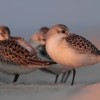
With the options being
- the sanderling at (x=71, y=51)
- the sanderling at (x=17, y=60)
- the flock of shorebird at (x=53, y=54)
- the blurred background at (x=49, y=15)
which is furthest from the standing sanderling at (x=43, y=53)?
the blurred background at (x=49, y=15)

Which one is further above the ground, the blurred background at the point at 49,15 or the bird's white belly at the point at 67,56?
the bird's white belly at the point at 67,56

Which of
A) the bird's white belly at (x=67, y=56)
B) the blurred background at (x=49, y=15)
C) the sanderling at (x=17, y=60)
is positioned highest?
the bird's white belly at (x=67, y=56)

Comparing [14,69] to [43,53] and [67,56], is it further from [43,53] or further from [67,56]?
[43,53]

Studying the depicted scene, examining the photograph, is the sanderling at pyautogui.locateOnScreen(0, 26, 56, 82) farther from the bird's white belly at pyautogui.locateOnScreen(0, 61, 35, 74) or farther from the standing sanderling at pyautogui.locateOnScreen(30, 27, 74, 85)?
the standing sanderling at pyautogui.locateOnScreen(30, 27, 74, 85)

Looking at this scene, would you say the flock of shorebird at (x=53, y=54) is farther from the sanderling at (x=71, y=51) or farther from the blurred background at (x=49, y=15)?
the blurred background at (x=49, y=15)

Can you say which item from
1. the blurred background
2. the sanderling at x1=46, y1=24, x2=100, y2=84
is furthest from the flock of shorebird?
the blurred background

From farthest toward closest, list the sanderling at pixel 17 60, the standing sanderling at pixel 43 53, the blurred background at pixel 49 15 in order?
the blurred background at pixel 49 15 < the standing sanderling at pixel 43 53 < the sanderling at pixel 17 60

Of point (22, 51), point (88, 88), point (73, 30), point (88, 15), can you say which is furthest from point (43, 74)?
point (88, 15)
